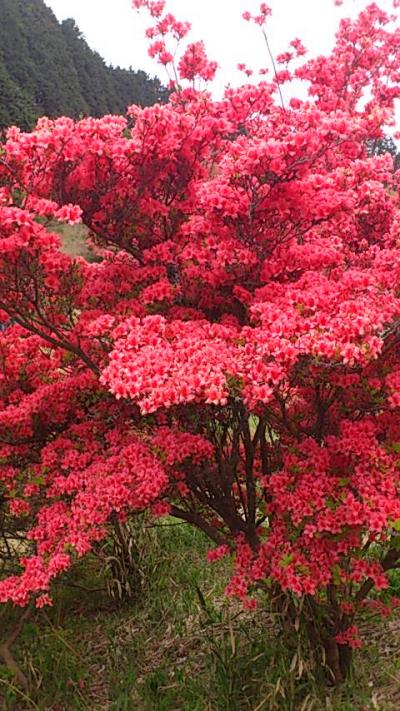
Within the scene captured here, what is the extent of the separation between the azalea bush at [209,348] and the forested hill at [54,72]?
35.5 meters

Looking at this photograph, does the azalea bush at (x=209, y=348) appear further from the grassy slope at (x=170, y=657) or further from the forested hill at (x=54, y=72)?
the forested hill at (x=54, y=72)

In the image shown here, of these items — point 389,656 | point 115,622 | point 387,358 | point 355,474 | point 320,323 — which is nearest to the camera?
point 320,323

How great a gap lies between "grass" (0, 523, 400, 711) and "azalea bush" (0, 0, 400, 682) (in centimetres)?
32

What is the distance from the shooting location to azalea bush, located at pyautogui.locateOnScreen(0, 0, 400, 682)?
10.6ft

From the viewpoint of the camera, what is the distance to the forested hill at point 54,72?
40844 mm

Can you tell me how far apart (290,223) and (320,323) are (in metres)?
1.18

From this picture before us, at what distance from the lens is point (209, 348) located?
3.20m

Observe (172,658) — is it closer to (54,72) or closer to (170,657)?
(170,657)

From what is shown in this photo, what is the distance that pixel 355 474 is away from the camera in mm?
3428

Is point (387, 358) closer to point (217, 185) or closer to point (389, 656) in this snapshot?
point (217, 185)

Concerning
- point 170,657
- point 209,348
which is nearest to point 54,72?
point 170,657

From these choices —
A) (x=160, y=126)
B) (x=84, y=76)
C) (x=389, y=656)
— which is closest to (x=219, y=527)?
(x=389, y=656)

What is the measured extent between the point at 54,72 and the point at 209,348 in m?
44.9

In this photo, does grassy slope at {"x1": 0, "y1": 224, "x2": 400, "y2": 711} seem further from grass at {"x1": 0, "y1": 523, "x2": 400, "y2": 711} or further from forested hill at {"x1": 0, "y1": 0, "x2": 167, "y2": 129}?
forested hill at {"x1": 0, "y1": 0, "x2": 167, "y2": 129}
